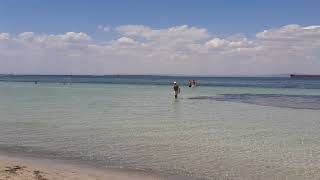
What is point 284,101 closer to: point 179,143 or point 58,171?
point 179,143

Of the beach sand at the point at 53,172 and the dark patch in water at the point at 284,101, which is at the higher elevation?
the beach sand at the point at 53,172

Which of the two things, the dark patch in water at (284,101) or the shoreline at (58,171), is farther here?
the dark patch in water at (284,101)

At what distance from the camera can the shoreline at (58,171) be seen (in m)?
11.3

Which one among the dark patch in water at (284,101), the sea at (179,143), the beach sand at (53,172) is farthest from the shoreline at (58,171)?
the dark patch in water at (284,101)

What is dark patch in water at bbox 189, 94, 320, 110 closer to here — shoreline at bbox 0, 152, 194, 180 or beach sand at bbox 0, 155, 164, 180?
shoreline at bbox 0, 152, 194, 180

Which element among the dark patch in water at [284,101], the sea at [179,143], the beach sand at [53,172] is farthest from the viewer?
the dark patch in water at [284,101]

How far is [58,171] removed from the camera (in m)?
12.3

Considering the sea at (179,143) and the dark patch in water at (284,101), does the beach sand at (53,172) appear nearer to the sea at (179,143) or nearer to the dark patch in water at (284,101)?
the sea at (179,143)

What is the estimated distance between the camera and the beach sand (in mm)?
11242

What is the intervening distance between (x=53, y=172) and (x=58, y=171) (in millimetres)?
289

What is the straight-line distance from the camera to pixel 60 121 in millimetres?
25391

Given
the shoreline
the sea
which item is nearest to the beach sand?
the shoreline

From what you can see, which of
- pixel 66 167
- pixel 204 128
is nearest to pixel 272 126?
pixel 204 128

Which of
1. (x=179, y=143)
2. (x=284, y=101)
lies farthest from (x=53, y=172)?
(x=284, y=101)
